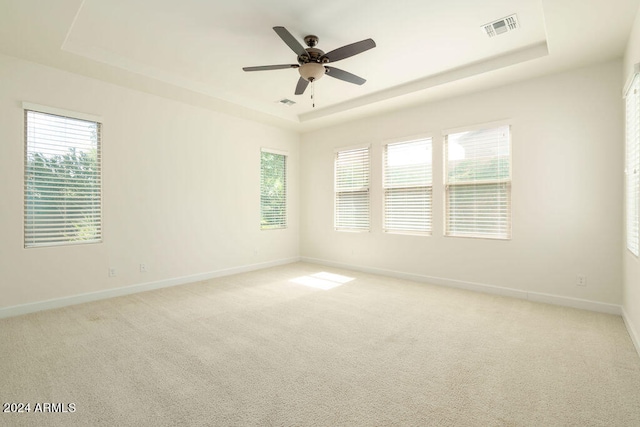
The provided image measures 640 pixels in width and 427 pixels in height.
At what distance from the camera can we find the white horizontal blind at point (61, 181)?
3.54 metres

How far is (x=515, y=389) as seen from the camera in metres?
2.02

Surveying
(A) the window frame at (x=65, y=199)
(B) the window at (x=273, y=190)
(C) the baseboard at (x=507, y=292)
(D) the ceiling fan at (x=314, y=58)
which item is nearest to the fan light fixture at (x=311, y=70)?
(D) the ceiling fan at (x=314, y=58)

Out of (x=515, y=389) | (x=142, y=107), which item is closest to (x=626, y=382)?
(x=515, y=389)

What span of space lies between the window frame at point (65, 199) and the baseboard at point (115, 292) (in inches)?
26.3

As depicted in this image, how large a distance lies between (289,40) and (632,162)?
3.37m

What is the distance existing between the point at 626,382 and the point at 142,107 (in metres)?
5.87

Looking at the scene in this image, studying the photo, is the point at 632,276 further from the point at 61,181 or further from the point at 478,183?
the point at 61,181

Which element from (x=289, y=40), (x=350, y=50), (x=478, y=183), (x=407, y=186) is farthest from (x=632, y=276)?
(x=289, y=40)

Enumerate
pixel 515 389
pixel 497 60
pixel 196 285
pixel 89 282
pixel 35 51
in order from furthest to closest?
pixel 196 285, pixel 89 282, pixel 497 60, pixel 35 51, pixel 515 389

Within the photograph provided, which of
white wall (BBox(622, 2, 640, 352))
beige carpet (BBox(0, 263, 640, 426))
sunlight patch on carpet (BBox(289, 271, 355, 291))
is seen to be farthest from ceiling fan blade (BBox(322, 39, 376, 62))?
sunlight patch on carpet (BBox(289, 271, 355, 291))

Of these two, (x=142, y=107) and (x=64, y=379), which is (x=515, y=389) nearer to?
(x=64, y=379)

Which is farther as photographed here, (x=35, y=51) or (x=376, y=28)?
(x=35, y=51)

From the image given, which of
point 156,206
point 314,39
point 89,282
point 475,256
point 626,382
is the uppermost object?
point 314,39

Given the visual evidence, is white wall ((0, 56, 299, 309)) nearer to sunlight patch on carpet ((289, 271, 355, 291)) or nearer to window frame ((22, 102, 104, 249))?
window frame ((22, 102, 104, 249))
